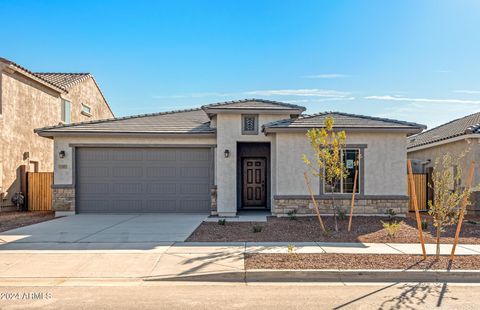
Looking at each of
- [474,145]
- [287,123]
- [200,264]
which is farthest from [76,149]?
[474,145]

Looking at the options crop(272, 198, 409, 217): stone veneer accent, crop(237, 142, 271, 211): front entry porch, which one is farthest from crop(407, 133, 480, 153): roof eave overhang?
crop(237, 142, 271, 211): front entry porch

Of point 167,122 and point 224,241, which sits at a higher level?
point 167,122

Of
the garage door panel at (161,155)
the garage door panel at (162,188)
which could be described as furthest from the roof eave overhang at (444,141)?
the garage door panel at (162,188)

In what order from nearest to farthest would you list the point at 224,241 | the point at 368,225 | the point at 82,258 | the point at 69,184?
the point at 82,258, the point at 224,241, the point at 368,225, the point at 69,184

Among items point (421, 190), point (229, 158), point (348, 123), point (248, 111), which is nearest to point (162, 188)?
point (229, 158)

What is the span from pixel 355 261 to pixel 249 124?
24.5ft

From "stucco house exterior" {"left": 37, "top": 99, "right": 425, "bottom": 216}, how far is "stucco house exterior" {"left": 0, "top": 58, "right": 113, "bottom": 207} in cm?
324

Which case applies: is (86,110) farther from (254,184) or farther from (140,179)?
(254,184)

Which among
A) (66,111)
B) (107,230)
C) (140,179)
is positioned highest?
(66,111)

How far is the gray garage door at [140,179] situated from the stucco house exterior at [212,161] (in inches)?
1.6

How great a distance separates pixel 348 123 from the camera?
12.6m

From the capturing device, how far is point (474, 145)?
541 inches

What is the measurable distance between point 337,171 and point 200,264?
4583 mm

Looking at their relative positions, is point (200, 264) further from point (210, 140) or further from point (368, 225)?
point (210, 140)
